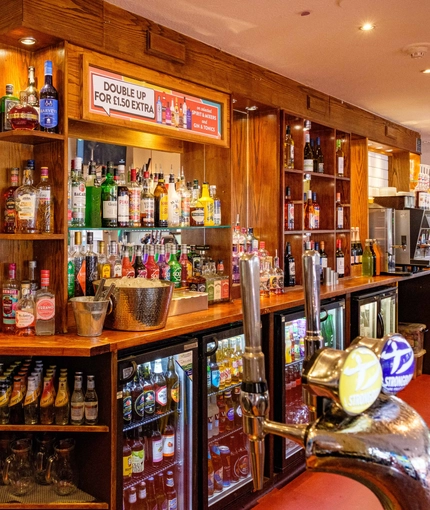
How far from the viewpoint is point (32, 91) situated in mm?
2498

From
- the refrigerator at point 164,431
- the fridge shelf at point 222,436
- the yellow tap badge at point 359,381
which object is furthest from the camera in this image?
the fridge shelf at point 222,436

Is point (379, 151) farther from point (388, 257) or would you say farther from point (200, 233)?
point (200, 233)

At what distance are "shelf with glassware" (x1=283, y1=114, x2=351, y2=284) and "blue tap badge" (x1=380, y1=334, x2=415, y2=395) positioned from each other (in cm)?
331

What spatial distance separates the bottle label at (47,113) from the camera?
8.00 ft

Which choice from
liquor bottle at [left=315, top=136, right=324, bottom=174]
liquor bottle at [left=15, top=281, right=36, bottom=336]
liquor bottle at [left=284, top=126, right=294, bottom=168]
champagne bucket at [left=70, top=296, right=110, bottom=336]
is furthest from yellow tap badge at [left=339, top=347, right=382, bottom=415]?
liquor bottle at [left=315, top=136, right=324, bottom=174]

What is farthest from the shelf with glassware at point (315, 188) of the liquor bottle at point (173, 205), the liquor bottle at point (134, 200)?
the liquor bottle at point (134, 200)

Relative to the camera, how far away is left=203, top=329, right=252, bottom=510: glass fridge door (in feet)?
9.79

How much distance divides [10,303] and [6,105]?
887 mm

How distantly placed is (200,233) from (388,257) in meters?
2.39

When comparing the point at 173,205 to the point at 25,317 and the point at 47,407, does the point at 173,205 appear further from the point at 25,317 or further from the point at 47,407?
the point at 47,407

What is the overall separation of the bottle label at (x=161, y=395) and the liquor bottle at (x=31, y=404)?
552mm

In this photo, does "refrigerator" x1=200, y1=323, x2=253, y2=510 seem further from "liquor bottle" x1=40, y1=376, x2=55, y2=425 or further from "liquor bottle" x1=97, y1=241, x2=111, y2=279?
"liquor bottle" x1=40, y1=376, x2=55, y2=425

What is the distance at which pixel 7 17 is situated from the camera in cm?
236

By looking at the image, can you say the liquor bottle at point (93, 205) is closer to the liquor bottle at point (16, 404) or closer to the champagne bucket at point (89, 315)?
the champagne bucket at point (89, 315)
